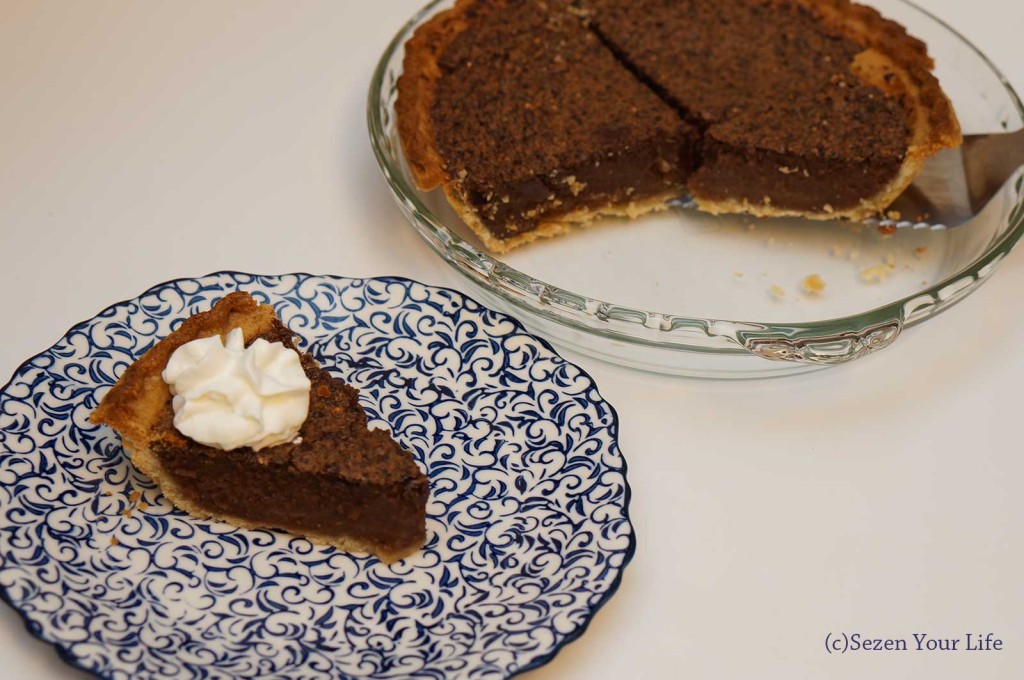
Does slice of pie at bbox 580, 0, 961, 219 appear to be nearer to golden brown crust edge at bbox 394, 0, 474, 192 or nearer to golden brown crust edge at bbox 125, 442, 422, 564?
golden brown crust edge at bbox 394, 0, 474, 192

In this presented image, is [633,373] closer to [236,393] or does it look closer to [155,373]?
[236,393]

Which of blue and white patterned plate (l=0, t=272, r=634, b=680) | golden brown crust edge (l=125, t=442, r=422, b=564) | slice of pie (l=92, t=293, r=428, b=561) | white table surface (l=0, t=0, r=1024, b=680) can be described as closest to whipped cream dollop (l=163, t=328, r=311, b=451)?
slice of pie (l=92, t=293, r=428, b=561)

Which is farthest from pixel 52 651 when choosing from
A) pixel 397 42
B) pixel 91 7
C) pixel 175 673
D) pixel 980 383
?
pixel 91 7

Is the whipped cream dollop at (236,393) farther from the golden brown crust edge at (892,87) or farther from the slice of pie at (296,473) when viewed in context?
the golden brown crust edge at (892,87)

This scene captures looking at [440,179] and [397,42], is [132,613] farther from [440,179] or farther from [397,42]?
[397,42]

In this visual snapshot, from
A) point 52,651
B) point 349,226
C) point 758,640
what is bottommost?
point 758,640

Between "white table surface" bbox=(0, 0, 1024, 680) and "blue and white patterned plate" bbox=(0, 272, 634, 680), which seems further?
"white table surface" bbox=(0, 0, 1024, 680)
